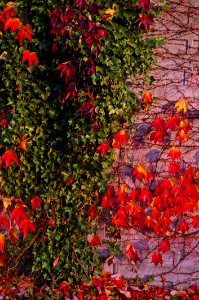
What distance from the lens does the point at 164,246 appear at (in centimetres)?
443

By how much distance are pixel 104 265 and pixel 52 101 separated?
1616 mm

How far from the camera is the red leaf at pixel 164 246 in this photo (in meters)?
4.43

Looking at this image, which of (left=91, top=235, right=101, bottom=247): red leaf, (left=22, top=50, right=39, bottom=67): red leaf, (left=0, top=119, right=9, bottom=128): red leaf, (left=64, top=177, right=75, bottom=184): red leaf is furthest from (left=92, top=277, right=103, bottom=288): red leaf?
(left=22, top=50, right=39, bottom=67): red leaf

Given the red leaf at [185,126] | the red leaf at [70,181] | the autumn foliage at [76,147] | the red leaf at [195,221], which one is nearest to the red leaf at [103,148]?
the autumn foliage at [76,147]

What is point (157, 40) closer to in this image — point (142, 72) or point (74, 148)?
point (142, 72)

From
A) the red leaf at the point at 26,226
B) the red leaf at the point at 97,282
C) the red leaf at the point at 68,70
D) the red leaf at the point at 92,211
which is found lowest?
the red leaf at the point at 97,282

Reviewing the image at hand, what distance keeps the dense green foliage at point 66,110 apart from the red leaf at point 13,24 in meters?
0.06

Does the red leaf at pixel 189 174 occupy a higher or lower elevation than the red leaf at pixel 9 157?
lower

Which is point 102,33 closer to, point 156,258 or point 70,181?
point 70,181

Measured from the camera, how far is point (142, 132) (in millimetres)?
4461

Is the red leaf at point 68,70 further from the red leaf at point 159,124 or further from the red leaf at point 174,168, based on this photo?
the red leaf at point 174,168

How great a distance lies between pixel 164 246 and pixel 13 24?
242cm

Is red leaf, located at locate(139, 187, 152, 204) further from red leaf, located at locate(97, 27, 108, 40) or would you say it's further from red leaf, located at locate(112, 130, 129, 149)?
red leaf, located at locate(97, 27, 108, 40)

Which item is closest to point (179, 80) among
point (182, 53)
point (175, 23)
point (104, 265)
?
point (182, 53)
